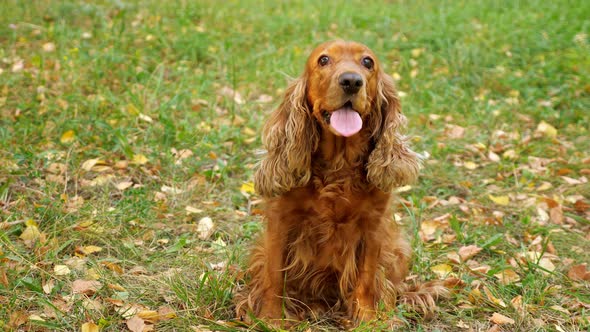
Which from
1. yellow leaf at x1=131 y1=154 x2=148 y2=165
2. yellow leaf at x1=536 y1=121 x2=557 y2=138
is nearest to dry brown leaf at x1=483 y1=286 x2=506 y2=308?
yellow leaf at x1=131 y1=154 x2=148 y2=165

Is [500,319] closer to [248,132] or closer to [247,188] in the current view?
[247,188]

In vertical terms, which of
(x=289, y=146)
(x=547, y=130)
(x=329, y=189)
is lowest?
(x=547, y=130)

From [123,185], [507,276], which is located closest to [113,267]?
[123,185]

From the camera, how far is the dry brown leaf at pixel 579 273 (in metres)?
3.60

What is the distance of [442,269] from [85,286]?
1.91m

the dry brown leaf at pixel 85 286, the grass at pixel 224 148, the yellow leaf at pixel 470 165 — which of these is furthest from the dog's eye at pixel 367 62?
the yellow leaf at pixel 470 165

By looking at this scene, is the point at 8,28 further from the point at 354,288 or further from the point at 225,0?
the point at 354,288

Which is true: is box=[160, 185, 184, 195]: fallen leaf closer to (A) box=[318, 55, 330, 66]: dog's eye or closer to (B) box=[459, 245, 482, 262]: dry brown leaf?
(A) box=[318, 55, 330, 66]: dog's eye

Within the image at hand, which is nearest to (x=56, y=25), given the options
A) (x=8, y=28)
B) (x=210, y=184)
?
(x=8, y=28)

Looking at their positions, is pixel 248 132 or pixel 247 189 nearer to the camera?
pixel 247 189

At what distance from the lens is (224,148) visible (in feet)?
16.2

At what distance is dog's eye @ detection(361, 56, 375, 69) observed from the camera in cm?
308

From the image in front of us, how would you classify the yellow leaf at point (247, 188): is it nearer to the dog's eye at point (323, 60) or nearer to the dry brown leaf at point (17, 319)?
the dog's eye at point (323, 60)

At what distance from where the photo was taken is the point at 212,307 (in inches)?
125
